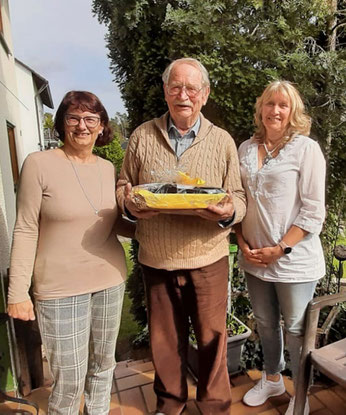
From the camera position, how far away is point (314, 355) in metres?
1.55

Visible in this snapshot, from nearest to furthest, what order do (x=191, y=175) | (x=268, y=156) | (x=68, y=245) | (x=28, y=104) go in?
1. (x=68, y=245)
2. (x=191, y=175)
3. (x=268, y=156)
4. (x=28, y=104)

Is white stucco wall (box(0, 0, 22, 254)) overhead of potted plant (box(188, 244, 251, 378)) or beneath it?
overhead

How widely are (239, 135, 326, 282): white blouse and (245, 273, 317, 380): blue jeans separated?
0.07 m

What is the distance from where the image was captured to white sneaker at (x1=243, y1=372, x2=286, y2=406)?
1.94 metres

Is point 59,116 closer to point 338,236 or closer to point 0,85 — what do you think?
point 338,236

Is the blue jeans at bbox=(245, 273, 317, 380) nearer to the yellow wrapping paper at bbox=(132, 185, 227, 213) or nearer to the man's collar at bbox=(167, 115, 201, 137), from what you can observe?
the yellow wrapping paper at bbox=(132, 185, 227, 213)

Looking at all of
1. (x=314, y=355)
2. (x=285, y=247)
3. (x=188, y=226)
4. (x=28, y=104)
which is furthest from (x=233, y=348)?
(x=28, y=104)

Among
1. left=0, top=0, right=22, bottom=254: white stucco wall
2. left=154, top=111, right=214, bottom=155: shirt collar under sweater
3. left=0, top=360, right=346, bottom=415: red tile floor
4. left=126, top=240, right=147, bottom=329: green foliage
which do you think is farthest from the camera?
left=126, top=240, right=147, bottom=329: green foliage

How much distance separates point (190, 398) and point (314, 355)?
89 centimetres

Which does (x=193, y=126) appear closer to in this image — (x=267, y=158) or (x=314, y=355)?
(x=267, y=158)

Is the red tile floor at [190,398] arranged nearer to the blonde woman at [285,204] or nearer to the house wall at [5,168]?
the blonde woman at [285,204]

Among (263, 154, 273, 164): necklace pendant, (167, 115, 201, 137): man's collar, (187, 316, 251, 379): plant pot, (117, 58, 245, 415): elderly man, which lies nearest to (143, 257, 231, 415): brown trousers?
(117, 58, 245, 415): elderly man

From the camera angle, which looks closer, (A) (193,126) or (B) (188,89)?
(B) (188,89)

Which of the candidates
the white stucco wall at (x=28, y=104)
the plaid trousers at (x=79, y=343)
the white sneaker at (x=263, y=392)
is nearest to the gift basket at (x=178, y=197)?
the plaid trousers at (x=79, y=343)
